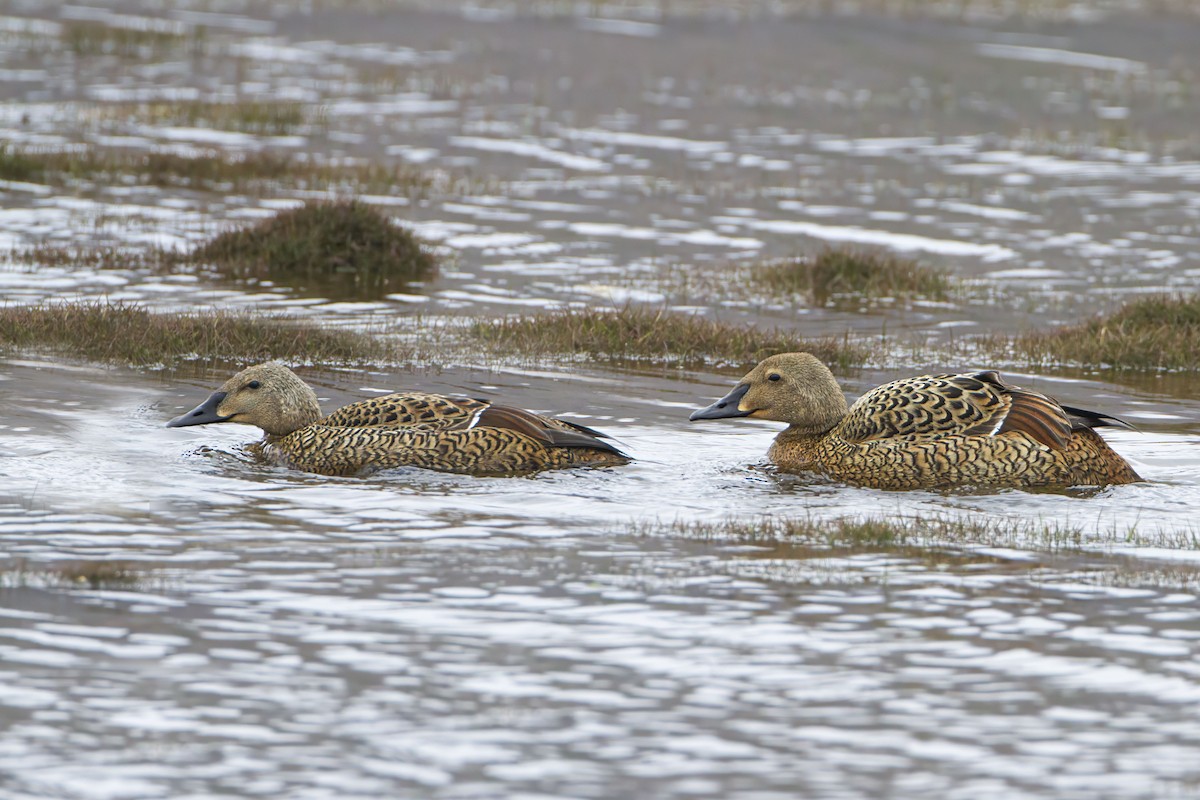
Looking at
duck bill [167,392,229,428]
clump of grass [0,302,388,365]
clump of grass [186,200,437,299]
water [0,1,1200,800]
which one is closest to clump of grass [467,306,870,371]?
water [0,1,1200,800]

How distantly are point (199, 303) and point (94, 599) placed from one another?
397 inches

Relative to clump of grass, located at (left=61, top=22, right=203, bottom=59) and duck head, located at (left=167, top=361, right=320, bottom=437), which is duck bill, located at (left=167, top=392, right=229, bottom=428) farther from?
clump of grass, located at (left=61, top=22, right=203, bottom=59)

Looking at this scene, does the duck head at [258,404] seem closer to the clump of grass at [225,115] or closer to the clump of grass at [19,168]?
the clump of grass at [19,168]

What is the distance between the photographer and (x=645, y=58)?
47656 mm

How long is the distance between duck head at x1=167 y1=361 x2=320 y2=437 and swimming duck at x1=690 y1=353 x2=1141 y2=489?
2729mm

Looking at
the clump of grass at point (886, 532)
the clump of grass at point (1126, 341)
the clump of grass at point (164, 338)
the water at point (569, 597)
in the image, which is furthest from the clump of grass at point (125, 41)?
the clump of grass at point (886, 532)

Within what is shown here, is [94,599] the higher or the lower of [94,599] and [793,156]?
the lower

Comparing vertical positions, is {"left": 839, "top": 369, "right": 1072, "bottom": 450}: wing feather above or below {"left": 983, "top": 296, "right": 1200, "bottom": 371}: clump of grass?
below

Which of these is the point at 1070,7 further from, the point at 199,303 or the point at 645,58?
the point at 199,303

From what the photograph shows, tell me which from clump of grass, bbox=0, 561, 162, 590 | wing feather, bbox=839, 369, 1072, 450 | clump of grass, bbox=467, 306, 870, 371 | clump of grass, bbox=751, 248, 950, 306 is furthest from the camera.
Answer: clump of grass, bbox=751, 248, 950, 306

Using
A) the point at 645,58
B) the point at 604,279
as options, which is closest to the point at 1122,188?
the point at 604,279

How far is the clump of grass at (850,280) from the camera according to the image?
20531mm

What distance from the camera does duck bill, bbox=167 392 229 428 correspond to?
11.9 m

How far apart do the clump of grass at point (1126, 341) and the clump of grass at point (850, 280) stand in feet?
9.31
